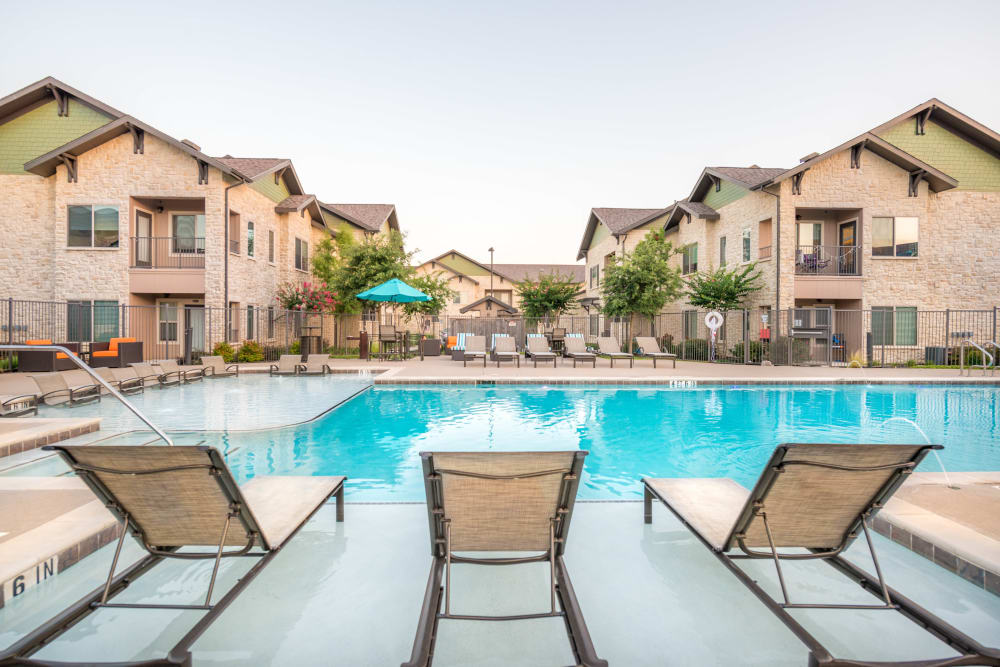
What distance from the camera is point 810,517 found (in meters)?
2.13

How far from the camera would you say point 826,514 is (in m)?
2.14

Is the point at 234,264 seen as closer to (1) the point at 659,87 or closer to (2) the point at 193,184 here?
(2) the point at 193,184

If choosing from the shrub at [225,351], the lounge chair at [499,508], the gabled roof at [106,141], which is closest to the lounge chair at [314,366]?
the shrub at [225,351]

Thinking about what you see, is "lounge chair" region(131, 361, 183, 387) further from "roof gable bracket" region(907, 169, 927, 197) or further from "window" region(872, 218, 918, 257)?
"roof gable bracket" region(907, 169, 927, 197)

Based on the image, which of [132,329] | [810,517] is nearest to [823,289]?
[810,517]

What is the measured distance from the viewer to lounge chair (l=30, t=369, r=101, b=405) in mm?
7926

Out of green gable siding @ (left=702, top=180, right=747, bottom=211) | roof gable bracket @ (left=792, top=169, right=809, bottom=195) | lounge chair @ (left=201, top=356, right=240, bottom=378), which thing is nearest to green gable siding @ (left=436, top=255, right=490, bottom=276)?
green gable siding @ (left=702, top=180, right=747, bottom=211)

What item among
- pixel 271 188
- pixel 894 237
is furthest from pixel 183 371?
pixel 894 237

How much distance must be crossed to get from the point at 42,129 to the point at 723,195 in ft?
81.6

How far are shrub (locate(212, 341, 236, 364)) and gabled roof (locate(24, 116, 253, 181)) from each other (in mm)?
5470

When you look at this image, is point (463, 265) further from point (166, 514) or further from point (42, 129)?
point (166, 514)

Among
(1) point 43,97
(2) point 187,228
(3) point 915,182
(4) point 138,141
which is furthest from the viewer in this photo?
(2) point 187,228

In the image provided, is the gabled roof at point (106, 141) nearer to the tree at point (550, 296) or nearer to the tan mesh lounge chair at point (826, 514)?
the tree at point (550, 296)

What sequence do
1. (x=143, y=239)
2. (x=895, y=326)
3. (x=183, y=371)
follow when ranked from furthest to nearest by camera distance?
(x=895, y=326) → (x=143, y=239) → (x=183, y=371)
